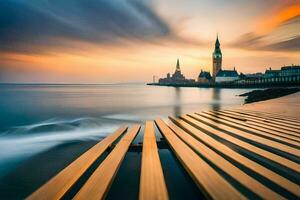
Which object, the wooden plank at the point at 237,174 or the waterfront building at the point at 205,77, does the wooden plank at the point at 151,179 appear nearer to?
the wooden plank at the point at 237,174

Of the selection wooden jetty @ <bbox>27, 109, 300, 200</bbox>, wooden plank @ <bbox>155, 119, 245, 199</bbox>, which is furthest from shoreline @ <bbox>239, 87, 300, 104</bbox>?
wooden plank @ <bbox>155, 119, 245, 199</bbox>

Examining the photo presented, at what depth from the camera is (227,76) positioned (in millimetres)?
160125

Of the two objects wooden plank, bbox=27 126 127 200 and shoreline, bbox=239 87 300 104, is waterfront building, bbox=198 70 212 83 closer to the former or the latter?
shoreline, bbox=239 87 300 104

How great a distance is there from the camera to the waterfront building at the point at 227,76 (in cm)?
15894

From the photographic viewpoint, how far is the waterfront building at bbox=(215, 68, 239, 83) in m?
159

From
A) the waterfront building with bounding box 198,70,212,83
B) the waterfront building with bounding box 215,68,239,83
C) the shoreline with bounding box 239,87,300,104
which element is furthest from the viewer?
the waterfront building with bounding box 198,70,212,83

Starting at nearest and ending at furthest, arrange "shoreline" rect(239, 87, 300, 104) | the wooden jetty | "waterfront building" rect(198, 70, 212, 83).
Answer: the wooden jetty, "shoreline" rect(239, 87, 300, 104), "waterfront building" rect(198, 70, 212, 83)

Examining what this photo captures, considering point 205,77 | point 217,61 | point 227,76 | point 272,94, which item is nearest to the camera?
point 272,94

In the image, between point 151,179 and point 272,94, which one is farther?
point 272,94

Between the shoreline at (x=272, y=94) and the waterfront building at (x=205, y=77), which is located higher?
the waterfront building at (x=205, y=77)

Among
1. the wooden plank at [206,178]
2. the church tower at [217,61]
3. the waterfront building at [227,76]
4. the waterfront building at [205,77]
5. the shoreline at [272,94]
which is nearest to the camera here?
the wooden plank at [206,178]

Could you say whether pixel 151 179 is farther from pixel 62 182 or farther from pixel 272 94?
pixel 272 94

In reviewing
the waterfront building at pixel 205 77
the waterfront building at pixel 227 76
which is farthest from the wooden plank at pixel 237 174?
the waterfront building at pixel 205 77

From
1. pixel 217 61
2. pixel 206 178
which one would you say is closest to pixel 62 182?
pixel 206 178
